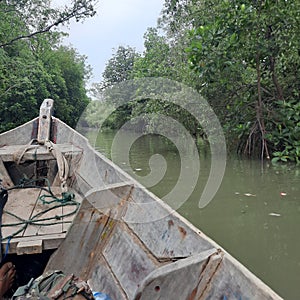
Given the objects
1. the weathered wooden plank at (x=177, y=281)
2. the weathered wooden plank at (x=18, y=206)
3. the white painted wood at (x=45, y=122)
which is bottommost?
the weathered wooden plank at (x=18, y=206)

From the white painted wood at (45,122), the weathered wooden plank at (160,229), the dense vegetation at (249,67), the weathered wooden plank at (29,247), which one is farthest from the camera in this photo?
the dense vegetation at (249,67)

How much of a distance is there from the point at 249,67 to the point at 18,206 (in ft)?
22.4

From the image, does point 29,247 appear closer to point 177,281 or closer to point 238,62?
point 177,281

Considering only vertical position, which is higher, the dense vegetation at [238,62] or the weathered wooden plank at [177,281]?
the dense vegetation at [238,62]

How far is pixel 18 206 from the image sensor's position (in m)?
2.86

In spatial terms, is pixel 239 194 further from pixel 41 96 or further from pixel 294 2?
pixel 41 96

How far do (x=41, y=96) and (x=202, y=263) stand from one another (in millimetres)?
15378

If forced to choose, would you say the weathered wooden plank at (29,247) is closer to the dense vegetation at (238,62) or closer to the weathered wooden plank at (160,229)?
the weathered wooden plank at (160,229)

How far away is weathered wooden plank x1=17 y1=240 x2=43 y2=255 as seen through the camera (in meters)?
2.00

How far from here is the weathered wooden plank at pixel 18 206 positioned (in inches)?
91.3

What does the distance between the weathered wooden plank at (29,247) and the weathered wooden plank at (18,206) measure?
0.66 feet

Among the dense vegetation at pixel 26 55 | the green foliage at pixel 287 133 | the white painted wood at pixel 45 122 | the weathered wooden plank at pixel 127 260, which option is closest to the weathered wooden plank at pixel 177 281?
the weathered wooden plank at pixel 127 260

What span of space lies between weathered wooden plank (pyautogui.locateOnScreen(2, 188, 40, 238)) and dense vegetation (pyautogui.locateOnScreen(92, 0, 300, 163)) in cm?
471

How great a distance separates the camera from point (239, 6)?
6672 millimetres
